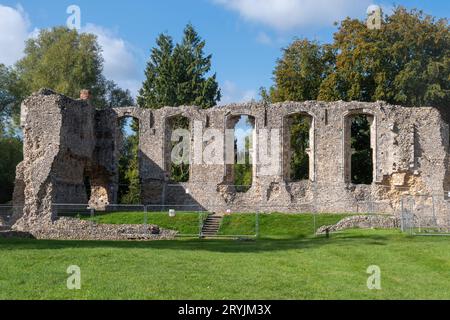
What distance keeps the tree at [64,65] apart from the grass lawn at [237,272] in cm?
3741

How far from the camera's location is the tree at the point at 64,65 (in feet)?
182

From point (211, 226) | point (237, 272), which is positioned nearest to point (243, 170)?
point (211, 226)

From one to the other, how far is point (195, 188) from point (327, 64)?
16.7 meters

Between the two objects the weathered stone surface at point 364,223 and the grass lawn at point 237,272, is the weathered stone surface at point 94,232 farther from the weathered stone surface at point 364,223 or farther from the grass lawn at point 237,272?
the grass lawn at point 237,272

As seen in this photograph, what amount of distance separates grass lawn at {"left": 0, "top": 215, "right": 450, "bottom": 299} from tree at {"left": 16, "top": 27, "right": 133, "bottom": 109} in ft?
123

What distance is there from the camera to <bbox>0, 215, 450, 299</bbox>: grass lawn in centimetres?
→ 1135

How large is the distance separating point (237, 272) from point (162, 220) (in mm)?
18337

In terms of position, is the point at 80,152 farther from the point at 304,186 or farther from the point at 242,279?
the point at 242,279

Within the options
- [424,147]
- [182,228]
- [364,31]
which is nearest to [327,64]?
[364,31]

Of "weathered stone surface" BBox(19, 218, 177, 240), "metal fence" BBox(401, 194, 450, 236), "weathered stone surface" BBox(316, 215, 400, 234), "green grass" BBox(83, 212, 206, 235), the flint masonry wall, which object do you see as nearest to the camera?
"metal fence" BBox(401, 194, 450, 236)

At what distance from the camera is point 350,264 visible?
1648 centimetres

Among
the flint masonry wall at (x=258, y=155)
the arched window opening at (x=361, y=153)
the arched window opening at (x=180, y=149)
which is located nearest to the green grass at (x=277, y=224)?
the flint masonry wall at (x=258, y=155)

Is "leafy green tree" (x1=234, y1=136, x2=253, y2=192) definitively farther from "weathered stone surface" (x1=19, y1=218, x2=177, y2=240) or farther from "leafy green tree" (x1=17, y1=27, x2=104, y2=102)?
"weathered stone surface" (x1=19, y1=218, x2=177, y2=240)

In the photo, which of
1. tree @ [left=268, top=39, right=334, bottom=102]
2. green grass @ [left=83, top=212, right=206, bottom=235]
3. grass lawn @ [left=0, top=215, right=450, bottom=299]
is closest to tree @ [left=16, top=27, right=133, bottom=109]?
tree @ [left=268, top=39, right=334, bottom=102]
